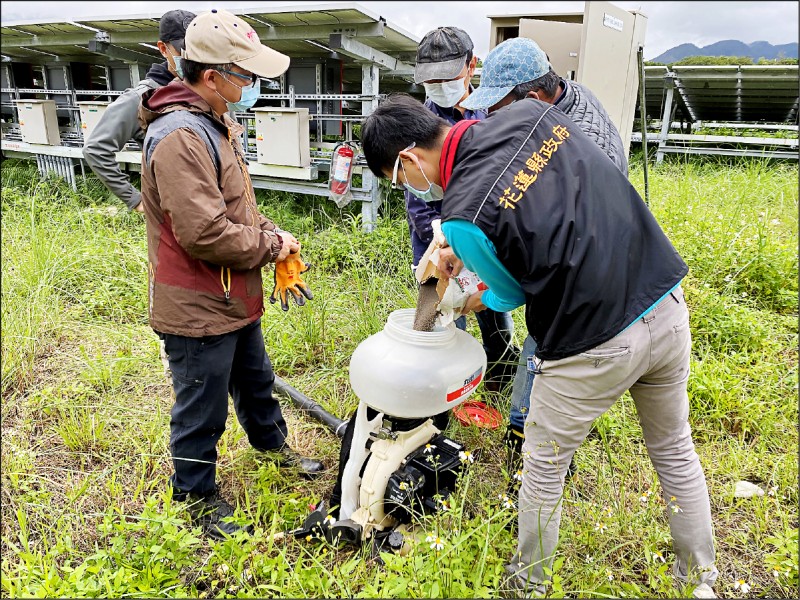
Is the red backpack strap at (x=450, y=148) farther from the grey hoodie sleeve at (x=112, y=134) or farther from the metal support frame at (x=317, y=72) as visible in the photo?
the metal support frame at (x=317, y=72)

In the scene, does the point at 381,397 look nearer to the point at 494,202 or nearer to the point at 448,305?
the point at 448,305

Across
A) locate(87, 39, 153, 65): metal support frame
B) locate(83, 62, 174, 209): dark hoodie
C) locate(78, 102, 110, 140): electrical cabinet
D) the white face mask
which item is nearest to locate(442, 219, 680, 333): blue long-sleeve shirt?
the white face mask

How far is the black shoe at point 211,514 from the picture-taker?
2.08 metres

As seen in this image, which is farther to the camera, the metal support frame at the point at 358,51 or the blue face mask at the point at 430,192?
the metal support frame at the point at 358,51

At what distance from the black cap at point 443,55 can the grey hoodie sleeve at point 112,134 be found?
1.56 meters

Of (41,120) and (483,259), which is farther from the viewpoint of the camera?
(41,120)

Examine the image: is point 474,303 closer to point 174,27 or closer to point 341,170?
point 174,27

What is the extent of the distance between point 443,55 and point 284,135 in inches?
87.3

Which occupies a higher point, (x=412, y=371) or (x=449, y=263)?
(x=449, y=263)

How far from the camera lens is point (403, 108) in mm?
1606

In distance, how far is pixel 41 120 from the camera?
6.16m

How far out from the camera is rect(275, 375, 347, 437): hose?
8.67 ft

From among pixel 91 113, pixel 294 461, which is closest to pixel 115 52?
pixel 91 113

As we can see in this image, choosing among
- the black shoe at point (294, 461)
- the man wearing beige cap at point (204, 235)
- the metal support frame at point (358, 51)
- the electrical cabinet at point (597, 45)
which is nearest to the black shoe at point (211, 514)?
the man wearing beige cap at point (204, 235)
